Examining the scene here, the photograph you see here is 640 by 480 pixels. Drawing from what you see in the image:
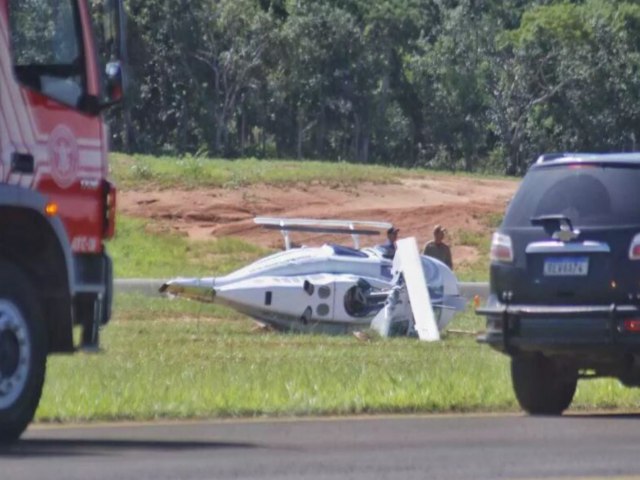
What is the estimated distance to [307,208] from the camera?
4394 cm

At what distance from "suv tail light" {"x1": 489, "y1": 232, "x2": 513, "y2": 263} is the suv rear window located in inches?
4.6

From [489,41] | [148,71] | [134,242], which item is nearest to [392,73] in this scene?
[489,41]

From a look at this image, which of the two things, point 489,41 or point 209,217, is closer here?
point 209,217

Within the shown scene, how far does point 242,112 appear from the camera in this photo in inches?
2345

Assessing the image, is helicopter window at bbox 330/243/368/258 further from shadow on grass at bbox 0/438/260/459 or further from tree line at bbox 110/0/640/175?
tree line at bbox 110/0/640/175

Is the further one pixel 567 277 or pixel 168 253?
pixel 168 253

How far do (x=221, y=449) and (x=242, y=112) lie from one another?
49163mm

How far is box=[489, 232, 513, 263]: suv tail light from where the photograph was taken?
13.3 meters

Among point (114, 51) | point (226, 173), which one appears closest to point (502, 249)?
point (114, 51)

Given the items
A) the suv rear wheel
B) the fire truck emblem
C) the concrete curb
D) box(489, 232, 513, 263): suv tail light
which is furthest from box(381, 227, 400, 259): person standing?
the fire truck emblem

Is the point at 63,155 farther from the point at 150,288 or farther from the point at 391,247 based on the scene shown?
the point at 150,288

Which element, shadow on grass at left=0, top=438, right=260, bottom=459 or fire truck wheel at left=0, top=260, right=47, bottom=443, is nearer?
shadow on grass at left=0, top=438, right=260, bottom=459

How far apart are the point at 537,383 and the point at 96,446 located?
13.4ft

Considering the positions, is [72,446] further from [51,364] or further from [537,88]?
[537,88]
